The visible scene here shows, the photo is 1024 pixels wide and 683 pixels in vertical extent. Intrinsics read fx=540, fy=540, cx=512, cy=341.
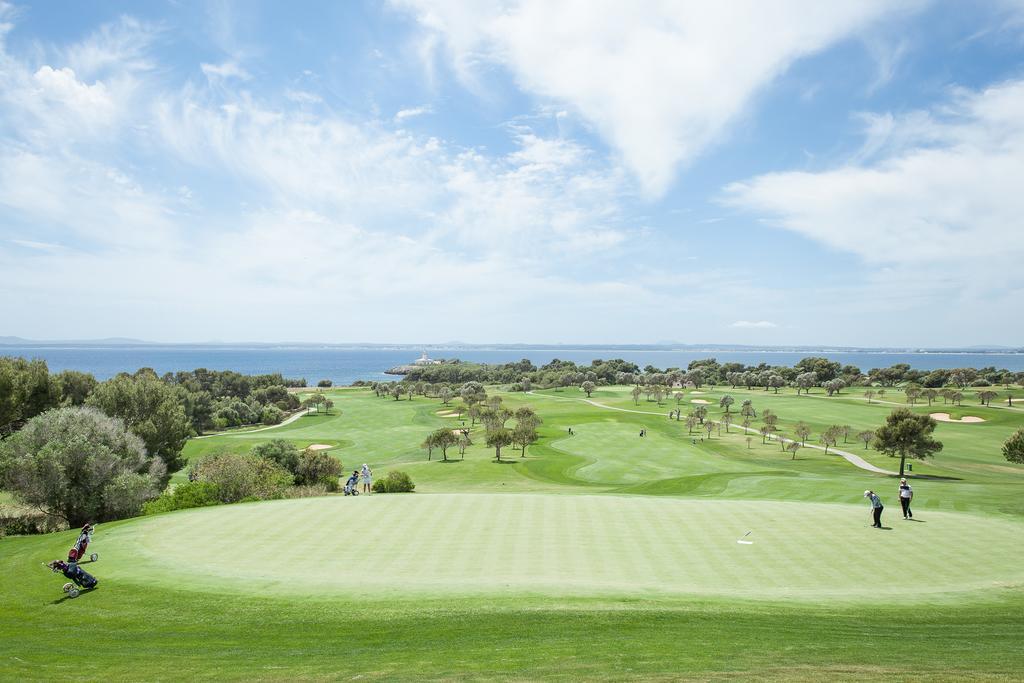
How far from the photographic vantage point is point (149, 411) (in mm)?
49500

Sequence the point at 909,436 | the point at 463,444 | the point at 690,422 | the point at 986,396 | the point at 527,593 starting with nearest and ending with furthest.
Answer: the point at 527,593, the point at 909,436, the point at 463,444, the point at 690,422, the point at 986,396

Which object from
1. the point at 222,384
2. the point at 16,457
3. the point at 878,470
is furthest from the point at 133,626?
the point at 222,384

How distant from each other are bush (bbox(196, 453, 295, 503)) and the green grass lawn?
732 centimetres

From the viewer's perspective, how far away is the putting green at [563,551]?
695 inches

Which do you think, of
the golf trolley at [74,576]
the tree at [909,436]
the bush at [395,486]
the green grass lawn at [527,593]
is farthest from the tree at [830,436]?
the golf trolley at [74,576]

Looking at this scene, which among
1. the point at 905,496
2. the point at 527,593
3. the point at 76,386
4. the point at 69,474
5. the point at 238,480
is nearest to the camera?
the point at 527,593

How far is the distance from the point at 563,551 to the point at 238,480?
80.5 ft

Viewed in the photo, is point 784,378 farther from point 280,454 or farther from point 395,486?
point 280,454

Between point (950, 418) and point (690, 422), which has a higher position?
point (950, 418)

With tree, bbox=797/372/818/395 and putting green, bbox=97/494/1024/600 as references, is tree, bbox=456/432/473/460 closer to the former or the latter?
putting green, bbox=97/494/1024/600

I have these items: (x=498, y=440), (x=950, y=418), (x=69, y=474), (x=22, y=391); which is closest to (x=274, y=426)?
(x=498, y=440)

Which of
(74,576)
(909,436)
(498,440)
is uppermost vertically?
(909,436)

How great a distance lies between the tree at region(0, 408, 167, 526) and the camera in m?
28.1

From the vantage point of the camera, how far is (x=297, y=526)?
77.8 feet
